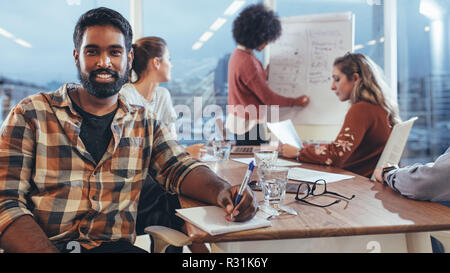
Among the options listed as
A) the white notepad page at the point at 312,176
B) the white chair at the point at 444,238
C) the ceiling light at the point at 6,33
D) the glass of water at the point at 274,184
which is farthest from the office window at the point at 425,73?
the ceiling light at the point at 6,33

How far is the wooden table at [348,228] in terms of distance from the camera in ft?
2.55

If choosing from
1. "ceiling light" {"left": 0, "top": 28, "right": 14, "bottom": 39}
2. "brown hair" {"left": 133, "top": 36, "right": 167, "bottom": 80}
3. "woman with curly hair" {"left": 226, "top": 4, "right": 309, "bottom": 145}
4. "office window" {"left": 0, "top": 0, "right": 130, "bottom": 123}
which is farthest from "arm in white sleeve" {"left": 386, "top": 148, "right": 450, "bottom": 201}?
"ceiling light" {"left": 0, "top": 28, "right": 14, "bottom": 39}

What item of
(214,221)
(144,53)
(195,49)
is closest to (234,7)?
(195,49)

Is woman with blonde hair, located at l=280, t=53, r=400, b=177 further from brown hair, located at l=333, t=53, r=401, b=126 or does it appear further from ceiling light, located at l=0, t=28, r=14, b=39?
ceiling light, located at l=0, t=28, r=14, b=39

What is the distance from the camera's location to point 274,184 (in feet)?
3.30

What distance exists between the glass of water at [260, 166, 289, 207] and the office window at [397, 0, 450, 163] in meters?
2.31

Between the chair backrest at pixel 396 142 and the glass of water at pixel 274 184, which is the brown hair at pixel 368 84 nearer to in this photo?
the chair backrest at pixel 396 142

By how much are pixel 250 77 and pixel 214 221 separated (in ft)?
6.41

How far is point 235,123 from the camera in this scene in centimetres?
274

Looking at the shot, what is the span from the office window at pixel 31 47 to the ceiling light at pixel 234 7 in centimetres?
102

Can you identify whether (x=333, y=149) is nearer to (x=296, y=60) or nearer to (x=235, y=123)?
(x=235, y=123)

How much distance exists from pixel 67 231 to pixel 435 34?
3.13 meters

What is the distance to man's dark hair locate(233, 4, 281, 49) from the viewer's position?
2684 millimetres

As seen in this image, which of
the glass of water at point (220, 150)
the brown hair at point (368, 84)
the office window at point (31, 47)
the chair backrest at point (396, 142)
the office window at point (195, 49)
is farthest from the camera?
the office window at point (195, 49)
